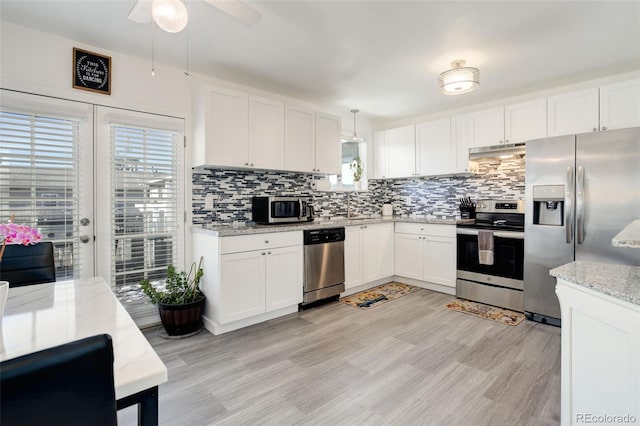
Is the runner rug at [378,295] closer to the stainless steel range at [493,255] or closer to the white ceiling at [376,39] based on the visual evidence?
the stainless steel range at [493,255]

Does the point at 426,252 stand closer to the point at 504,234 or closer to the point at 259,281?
the point at 504,234

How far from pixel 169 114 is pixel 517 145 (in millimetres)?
3631

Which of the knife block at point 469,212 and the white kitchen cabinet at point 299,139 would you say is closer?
the white kitchen cabinet at point 299,139

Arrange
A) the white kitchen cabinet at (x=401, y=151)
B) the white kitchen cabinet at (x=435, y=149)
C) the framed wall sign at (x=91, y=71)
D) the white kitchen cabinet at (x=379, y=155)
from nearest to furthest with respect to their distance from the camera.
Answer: the framed wall sign at (x=91, y=71) → the white kitchen cabinet at (x=435, y=149) → the white kitchen cabinet at (x=401, y=151) → the white kitchen cabinet at (x=379, y=155)

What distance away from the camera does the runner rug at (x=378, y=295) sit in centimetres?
367

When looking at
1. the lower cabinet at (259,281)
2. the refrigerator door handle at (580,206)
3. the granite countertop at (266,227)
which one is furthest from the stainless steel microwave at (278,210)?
the refrigerator door handle at (580,206)

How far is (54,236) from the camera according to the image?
252 centimetres

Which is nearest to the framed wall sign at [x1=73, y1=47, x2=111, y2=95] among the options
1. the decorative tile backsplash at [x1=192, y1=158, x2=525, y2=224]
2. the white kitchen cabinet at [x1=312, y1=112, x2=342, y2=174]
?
the decorative tile backsplash at [x1=192, y1=158, x2=525, y2=224]

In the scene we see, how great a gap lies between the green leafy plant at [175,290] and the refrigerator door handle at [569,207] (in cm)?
337

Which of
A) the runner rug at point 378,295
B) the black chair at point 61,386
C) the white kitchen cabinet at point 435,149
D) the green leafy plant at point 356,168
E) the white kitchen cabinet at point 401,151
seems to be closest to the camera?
the black chair at point 61,386

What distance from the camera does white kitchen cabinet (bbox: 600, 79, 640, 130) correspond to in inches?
113

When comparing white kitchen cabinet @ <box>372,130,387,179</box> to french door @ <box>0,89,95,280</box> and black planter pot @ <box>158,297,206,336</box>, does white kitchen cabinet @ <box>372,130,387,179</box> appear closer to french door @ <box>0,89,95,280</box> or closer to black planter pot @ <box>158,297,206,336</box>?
black planter pot @ <box>158,297,206,336</box>

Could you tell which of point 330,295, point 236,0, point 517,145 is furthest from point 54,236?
point 517,145

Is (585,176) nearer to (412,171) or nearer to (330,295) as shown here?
(412,171)
